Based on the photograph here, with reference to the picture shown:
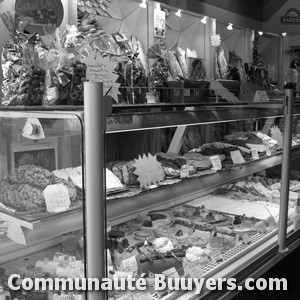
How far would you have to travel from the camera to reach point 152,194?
1.64 m

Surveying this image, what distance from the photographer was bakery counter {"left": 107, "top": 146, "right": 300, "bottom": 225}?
1.44m

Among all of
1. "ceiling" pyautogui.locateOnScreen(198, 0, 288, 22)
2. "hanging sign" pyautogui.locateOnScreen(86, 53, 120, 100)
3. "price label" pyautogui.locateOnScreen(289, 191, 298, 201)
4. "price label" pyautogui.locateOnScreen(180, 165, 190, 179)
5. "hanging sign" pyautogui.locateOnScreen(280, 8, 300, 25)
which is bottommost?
"price label" pyautogui.locateOnScreen(289, 191, 298, 201)

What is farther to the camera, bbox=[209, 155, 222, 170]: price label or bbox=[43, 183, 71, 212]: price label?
bbox=[209, 155, 222, 170]: price label

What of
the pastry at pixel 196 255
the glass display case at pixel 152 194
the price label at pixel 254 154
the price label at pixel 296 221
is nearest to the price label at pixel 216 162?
the glass display case at pixel 152 194

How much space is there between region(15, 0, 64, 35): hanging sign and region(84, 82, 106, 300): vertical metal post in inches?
44.7

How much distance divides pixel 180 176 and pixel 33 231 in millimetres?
802

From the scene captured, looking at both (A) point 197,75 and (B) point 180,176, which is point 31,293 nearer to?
(B) point 180,176

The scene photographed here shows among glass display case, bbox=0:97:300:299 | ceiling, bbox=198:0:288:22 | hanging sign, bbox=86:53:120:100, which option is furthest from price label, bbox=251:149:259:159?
ceiling, bbox=198:0:288:22

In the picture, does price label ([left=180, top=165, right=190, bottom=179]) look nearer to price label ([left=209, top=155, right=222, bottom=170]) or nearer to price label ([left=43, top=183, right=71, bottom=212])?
price label ([left=209, top=155, right=222, bottom=170])

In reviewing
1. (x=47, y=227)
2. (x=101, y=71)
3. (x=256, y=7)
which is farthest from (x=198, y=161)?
(x=256, y=7)

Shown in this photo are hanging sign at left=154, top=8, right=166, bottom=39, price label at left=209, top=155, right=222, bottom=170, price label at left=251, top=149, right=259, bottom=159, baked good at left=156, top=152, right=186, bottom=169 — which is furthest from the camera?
hanging sign at left=154, top=8, right=166, bottom=39

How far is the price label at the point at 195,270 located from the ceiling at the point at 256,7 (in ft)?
10.4

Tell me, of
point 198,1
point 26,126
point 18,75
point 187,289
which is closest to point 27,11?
point 18,75

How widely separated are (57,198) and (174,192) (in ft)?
1.99
